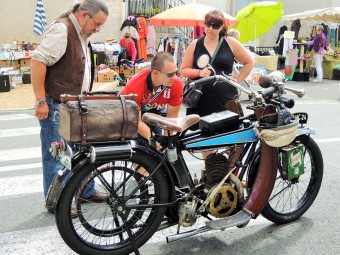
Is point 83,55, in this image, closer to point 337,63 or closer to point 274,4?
point 274,4

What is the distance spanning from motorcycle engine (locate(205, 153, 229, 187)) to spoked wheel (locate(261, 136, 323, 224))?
26.1 inches

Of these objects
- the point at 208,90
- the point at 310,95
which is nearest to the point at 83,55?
the point at 208,90

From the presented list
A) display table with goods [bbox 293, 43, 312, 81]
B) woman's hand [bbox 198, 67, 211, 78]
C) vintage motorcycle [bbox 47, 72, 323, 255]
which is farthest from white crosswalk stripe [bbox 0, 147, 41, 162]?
display table with goods [bbox 293, 43, 312, 81]

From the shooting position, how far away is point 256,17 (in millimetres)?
16078

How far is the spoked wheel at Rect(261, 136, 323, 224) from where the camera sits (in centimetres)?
400

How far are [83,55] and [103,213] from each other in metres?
1.47

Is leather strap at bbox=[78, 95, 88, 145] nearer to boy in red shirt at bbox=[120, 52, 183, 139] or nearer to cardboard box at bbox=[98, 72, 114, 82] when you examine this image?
boy in red shirt at bbox=[120, 52, 183, 139]

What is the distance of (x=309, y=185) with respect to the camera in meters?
4.23

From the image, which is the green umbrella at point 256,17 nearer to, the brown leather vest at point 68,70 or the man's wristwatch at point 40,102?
the brown leather vest at point 68,70

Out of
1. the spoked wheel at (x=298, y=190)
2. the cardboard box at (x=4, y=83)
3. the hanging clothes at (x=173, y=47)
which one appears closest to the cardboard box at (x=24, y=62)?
the cardboard box at (x=4, y=83)

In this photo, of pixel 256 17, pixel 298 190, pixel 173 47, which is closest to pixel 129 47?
pixel 173 47

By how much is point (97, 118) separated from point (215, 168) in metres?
1.07

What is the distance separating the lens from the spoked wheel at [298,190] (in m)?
4.00

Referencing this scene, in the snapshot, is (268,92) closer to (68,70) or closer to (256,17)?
(68,70)
